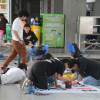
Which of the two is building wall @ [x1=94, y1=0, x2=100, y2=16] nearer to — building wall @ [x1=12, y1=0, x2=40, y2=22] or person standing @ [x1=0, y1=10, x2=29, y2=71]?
building wall @ [x1=12, y1=0, x2=40, y2=22]

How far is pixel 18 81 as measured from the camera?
8.09 m

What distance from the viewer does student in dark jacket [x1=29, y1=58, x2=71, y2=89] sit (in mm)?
6957

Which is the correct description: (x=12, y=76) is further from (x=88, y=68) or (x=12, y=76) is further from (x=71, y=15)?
(x=71, y=15)

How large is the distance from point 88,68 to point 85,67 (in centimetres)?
14

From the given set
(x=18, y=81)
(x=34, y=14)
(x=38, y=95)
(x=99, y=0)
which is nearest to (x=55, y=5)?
(x=99, y=0)

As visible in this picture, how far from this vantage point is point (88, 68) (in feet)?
24.8

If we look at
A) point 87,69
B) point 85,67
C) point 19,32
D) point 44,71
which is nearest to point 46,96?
point 44,71

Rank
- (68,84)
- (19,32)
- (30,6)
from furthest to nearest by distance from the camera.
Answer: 1. (30,6)
2. (19,32)
3. (68,84)

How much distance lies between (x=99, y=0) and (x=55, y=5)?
9.21 ft

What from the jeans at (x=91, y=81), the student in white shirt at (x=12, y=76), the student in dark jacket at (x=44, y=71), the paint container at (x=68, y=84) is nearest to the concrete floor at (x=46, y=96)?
the student in dark jacket at (x=44, y=71)

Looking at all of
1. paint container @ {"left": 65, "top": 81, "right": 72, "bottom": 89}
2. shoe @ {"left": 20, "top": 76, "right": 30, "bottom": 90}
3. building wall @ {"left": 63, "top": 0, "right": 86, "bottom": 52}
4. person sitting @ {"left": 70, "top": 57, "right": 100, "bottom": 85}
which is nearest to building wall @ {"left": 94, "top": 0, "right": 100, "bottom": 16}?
building wall @ {"left": 63, "top": 0, "right": 86, "bottom": 52}

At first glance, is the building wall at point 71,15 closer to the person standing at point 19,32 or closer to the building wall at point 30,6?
the person standing at point 19,32

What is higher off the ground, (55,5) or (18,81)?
(55,5)

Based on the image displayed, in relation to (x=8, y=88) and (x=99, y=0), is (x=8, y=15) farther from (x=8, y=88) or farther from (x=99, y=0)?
(x=8, y=88)
